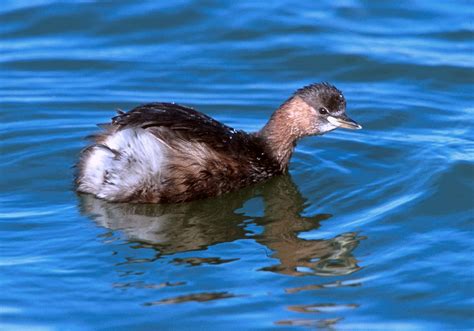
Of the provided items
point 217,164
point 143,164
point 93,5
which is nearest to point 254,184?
point 217,164

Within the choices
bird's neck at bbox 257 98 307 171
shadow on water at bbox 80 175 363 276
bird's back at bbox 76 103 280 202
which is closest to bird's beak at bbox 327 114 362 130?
bird's neck at bbox 257 98 307 171

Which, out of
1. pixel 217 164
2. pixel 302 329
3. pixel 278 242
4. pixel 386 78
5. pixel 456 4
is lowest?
pixel 302 329

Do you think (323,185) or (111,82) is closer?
(323,185)

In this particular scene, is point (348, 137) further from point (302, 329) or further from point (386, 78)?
point (302, 329)

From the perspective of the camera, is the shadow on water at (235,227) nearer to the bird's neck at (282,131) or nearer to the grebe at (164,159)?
the grebe at (164,159)

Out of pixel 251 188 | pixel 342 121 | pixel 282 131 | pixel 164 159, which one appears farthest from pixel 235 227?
pixel 342 121

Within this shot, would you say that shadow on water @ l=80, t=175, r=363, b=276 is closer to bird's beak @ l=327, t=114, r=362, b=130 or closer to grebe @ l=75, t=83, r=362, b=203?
grebe @ l=75, t=83, r=362, b=203

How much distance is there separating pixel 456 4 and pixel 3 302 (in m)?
Answer: 8.02

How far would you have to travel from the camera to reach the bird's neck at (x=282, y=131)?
32.6 ft

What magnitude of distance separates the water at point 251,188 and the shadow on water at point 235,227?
17 mm

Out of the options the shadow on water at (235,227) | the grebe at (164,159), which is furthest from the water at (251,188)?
the grebe at (164,159)

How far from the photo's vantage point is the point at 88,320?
23.7 ft

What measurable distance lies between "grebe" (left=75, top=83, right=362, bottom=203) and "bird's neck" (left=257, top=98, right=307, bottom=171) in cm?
28

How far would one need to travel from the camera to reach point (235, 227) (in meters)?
8.91
